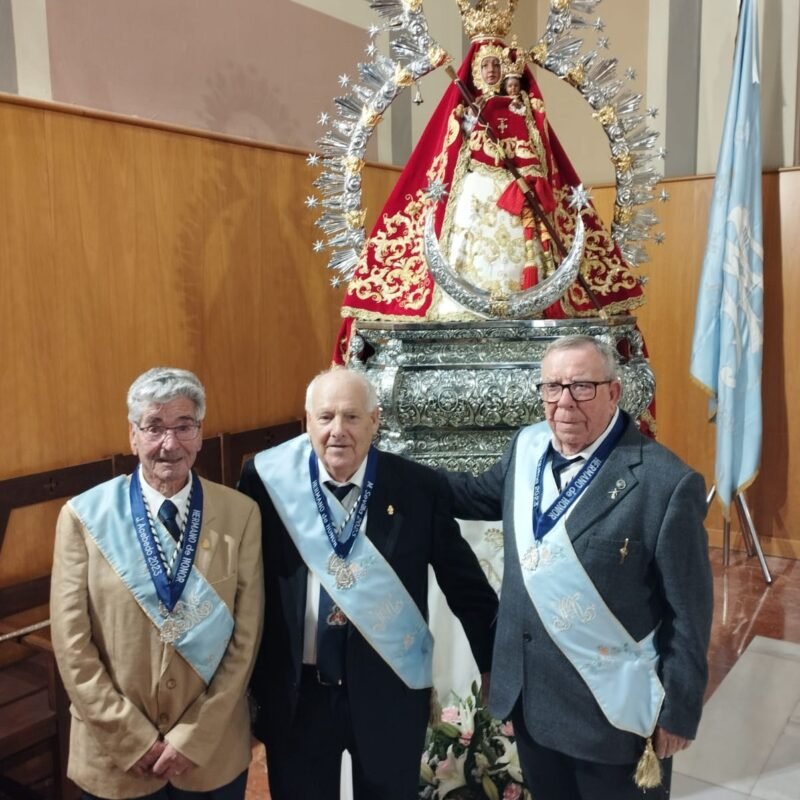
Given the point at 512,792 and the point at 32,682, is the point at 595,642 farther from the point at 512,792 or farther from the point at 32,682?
the point at 32,682

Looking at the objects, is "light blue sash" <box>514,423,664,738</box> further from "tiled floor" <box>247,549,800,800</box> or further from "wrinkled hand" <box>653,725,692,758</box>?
"tiled floor" <box>247,549,800,800</box>

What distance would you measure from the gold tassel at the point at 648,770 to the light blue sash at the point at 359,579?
39 cm

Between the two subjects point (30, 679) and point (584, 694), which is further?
point (30, 679)

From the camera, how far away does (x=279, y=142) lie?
316cm

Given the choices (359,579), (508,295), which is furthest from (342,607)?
(508,295)

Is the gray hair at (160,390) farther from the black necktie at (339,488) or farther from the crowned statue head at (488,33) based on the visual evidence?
the crowned statue head at (488,33)

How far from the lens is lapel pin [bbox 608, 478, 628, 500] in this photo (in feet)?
4.21

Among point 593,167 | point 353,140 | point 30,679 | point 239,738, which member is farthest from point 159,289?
point 593,167

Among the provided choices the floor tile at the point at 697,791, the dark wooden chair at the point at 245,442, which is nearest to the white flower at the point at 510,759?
the floor tile at the point at 697,791

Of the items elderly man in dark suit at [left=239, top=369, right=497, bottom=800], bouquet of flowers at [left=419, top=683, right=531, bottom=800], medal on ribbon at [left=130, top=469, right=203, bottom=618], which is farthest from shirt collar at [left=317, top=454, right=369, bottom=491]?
bouquet of flowers at [left=419, top=683, right=531, bottom=800]

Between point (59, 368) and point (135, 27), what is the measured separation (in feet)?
3.71

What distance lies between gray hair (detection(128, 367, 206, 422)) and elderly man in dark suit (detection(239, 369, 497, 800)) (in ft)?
0.66

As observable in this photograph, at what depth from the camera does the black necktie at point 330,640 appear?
1.36 m

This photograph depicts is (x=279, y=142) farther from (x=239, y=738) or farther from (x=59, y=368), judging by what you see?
(x=239, y=738)
